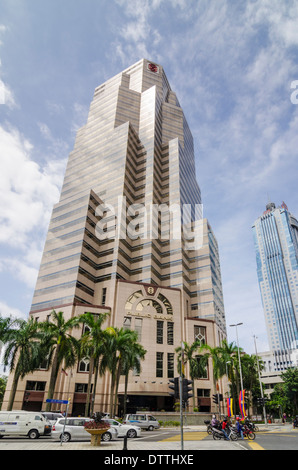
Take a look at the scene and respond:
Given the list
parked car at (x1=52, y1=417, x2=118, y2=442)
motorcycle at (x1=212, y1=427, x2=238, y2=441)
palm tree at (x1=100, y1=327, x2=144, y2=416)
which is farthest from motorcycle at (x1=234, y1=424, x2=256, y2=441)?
palm tree at (x1=100, y1=327, x2=144, y2=416)

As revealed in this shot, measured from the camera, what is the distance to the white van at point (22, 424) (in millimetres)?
21391

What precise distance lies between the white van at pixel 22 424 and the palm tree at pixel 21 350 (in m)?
12.2

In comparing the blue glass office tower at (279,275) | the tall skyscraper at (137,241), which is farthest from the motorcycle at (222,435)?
the blue glass office tower at (279,275)

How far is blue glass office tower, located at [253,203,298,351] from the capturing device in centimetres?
16500

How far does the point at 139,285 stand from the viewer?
2416 inches

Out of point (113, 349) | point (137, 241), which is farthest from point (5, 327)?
point (137, 241)

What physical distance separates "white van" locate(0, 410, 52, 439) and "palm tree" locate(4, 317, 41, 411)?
1220 centimetres

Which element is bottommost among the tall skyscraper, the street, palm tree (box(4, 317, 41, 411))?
the street

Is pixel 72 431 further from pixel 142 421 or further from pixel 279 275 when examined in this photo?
pixel 279 275

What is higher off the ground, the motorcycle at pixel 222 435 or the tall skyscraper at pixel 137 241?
the tall skyscraper at pixel 137 241

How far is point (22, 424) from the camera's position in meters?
21.9

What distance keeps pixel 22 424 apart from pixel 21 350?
549 inches

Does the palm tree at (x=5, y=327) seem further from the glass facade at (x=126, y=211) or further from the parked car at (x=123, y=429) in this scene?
the glass facade at (x=126, y=211)

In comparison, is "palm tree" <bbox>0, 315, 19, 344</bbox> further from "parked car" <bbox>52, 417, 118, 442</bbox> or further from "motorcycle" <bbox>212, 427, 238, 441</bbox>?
"motorcycle" <bbox>212, 427, 238, 441</bbox>
